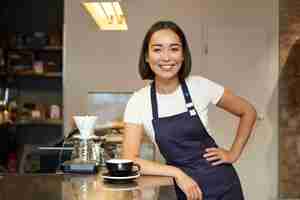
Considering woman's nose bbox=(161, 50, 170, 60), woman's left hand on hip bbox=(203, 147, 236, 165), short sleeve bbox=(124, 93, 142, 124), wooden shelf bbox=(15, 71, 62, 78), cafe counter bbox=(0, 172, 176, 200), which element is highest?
wooden shelf bbox=(15, 71, 62, 78)

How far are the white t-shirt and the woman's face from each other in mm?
86

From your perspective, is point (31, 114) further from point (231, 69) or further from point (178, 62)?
point (178, 62)

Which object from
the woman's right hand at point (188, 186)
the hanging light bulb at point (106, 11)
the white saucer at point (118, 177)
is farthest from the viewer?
the hanging light bulb at point (106, 11)

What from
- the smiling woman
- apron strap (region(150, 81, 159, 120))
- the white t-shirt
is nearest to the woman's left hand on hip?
the smiling woman

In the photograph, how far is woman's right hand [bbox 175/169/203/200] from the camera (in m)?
1.53

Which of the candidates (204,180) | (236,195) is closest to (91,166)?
(204,180)

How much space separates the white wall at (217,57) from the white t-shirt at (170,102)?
63.4 inches

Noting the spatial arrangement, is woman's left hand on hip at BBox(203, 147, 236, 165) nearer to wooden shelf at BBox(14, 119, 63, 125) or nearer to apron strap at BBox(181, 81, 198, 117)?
apron strap at BBox(181, 81, 198, 117)

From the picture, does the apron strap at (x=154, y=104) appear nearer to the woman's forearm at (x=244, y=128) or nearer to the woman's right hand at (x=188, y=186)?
the woman's right hand at (x=188, y=186)

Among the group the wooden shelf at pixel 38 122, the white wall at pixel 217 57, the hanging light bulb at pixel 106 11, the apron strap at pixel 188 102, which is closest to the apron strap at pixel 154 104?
the apron strap at pixel 188 102

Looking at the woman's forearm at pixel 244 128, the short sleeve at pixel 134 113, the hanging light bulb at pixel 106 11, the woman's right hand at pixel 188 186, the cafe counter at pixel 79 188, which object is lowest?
the woman's right hand at pixel 188 186

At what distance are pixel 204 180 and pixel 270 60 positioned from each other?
1.89 meters

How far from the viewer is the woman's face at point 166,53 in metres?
1.64

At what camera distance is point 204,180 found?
1.68 m
